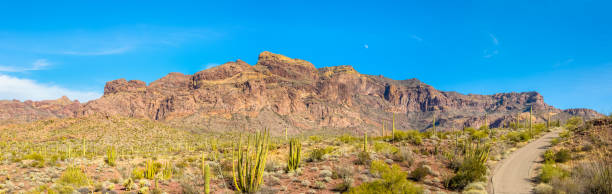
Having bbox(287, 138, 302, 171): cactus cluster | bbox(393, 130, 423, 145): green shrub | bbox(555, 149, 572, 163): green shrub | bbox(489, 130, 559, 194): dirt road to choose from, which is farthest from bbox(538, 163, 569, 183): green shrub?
bbox(287, 138, 302, 171): cactus cluster

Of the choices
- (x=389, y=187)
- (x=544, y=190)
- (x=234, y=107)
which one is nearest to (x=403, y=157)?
(x=544, y=190)

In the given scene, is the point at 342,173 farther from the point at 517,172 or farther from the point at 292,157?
the point at 517,172

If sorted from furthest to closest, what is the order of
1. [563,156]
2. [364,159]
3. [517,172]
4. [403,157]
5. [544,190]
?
[563,156], [403,157], [364,159], [517,172], [544,190]

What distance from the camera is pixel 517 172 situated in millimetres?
18312

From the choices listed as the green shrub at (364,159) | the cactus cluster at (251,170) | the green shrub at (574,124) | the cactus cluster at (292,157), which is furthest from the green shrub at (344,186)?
the green shrub at (574,124)

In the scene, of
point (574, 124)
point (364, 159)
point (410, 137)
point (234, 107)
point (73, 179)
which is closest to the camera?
point (73, 179)

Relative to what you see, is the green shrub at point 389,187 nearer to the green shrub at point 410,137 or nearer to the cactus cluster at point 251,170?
the cactus cluster at point 251,170

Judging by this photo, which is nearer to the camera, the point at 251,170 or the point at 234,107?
the point at 251,170

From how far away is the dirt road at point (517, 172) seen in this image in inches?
589

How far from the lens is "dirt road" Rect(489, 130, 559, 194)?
14969mm

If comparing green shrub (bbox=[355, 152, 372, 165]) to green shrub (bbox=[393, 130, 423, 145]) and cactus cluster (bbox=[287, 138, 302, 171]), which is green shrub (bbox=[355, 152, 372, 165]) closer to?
cactus cluster (bbox=[287, 138, 302, 171])

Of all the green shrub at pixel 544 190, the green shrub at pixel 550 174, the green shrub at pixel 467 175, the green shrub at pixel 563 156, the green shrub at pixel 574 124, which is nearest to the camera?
the green shrub at pixel 544 190

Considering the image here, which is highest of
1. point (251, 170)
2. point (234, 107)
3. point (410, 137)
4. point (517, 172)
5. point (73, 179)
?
point (234, 107)

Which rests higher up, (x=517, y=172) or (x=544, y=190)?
(x=544, y=190)
